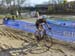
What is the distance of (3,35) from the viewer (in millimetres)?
15062

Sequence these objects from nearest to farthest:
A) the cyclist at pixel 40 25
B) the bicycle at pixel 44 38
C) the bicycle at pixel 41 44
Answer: the bicycle at pixel 41 44, the cyclist at pixel 40 25, the bicycle at pixel 44 38

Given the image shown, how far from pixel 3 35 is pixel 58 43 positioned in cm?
505

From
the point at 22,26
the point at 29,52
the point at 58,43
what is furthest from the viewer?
the point at 22,26

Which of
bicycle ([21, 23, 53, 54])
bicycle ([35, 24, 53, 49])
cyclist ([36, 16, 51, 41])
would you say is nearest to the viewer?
bicycle ([21, 23, 53, 54])

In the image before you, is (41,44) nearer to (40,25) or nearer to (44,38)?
(44,38)

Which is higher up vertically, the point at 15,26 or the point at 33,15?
the point at 15,26

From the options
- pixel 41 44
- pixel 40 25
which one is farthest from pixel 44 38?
pixel 40 25

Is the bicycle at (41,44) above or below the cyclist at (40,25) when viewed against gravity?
below

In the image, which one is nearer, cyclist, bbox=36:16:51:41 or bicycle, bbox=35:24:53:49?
cyclist, bbox=36:16:51:41

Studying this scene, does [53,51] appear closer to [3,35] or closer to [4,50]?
[4,50]

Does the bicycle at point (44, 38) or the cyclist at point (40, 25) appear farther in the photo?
the bicycle at point (44, 38)

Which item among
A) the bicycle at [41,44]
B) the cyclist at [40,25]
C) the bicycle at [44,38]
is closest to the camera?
the bicycle at [41,44]

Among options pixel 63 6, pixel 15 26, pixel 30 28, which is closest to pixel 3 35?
pixel 30 28

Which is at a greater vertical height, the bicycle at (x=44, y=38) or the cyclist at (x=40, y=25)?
the cyclist at (x=40, y=25)
